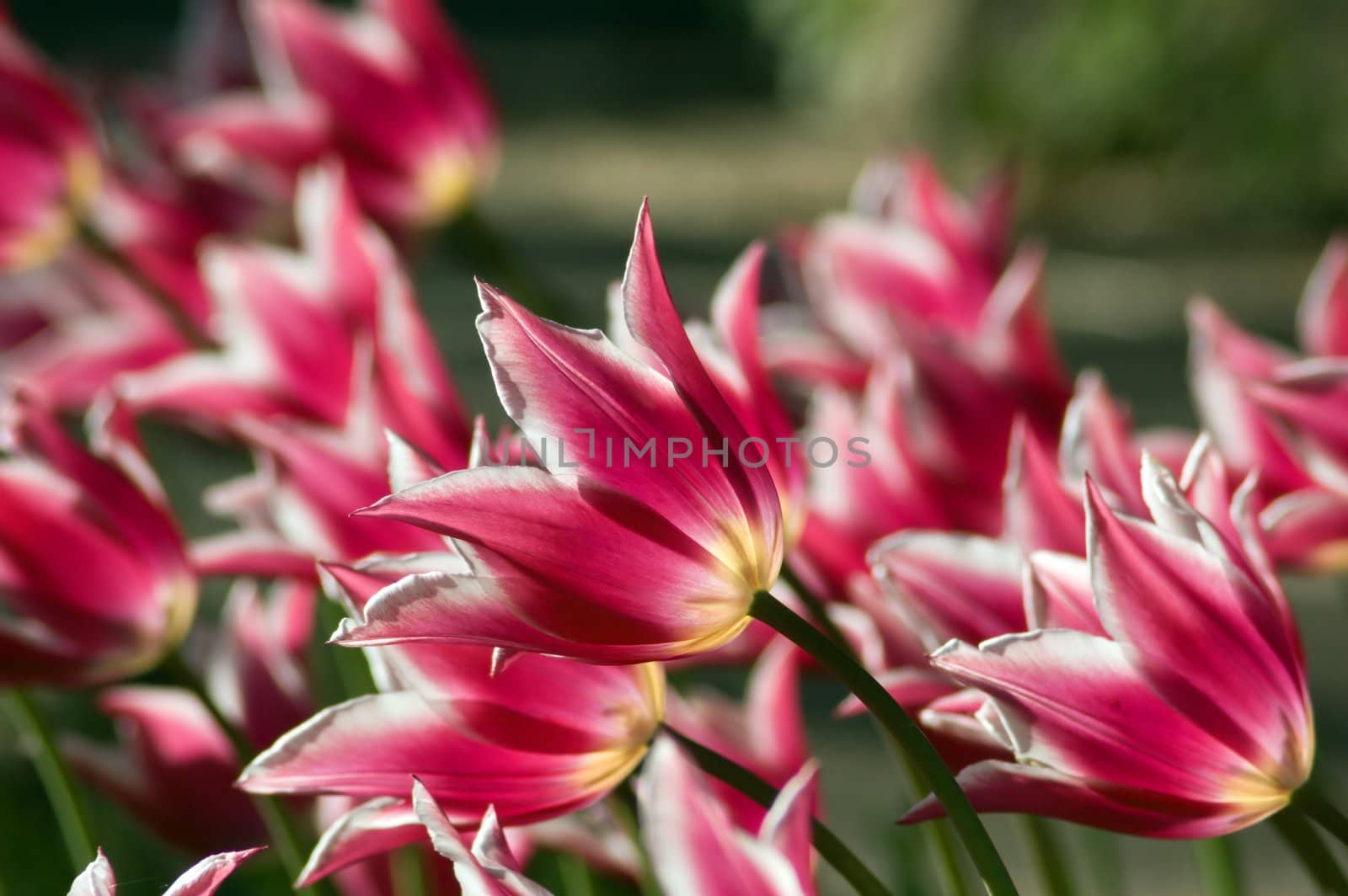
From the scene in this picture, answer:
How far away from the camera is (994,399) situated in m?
0.45

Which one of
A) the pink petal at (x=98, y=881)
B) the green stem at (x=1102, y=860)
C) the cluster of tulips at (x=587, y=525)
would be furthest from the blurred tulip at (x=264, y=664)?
the green stem at (x=1102, y=860)

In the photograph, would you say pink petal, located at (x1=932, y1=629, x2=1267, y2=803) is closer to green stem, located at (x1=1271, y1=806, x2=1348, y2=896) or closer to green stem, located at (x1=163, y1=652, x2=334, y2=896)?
green stem, located at (x1=1271, y1=806, x2=1348, y2=896)

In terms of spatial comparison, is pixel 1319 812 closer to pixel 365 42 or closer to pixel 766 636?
pixel 766 636

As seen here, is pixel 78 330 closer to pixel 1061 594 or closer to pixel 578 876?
pixel 578 876

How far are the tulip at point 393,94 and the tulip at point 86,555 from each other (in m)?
0.29

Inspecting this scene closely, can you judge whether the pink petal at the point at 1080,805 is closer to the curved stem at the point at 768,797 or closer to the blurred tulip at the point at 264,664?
the curved stem at the point at 768,797

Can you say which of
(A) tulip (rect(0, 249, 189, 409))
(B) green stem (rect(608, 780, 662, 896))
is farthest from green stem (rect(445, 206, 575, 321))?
(B) green stem (rect(608, 780, 662, 896))

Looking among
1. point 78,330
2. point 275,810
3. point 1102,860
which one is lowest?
point 1102,860

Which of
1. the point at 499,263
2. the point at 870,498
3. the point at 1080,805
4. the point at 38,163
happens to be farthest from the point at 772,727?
the point at 38,163

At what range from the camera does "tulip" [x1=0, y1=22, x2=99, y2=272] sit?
633mm

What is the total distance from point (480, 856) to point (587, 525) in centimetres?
6

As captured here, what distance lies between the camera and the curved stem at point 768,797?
29 cm

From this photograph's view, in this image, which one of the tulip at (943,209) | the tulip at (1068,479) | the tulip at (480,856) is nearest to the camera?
the tulip at (480,856)

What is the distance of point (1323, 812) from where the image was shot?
280 millimetres
